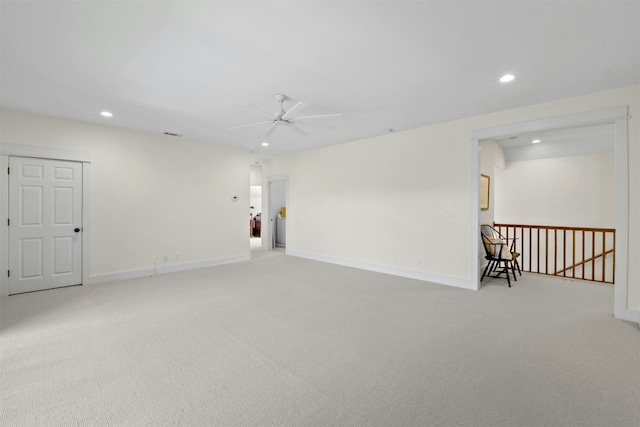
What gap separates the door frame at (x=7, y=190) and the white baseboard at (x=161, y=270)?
209 millimetres

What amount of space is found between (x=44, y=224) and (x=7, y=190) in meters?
0.62

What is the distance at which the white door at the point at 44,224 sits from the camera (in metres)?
4.04

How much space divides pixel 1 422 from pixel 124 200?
3933mm

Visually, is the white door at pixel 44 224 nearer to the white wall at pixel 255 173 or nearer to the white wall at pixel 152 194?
the white wall at pixel 152 194

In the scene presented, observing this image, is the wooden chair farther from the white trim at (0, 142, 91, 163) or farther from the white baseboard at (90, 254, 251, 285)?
the white trim at (0, 142, 91, 163)

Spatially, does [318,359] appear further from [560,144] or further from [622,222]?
[560,144]

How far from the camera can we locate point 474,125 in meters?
4.32

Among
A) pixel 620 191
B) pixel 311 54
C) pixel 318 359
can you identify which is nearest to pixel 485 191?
pixel 620 191

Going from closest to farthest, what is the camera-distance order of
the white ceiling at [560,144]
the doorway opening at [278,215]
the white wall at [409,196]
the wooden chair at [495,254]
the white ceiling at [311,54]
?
the white ceiling at [311,54] < the white wall at [409,196] < the wooden chair at [495,254] < the white ceiling at [560,144] < the doorway opening at [278,215]

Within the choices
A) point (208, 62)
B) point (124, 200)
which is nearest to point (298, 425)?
point (208, 62)

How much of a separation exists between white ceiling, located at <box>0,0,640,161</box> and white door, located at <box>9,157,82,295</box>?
0.92 metres

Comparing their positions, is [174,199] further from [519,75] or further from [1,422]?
[519,75]

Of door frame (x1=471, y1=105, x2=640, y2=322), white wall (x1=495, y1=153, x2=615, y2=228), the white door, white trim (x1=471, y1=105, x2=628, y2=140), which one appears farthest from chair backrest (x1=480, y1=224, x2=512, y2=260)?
the white door

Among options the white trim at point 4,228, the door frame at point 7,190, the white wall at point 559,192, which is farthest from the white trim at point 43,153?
the white wall at point 559,192
